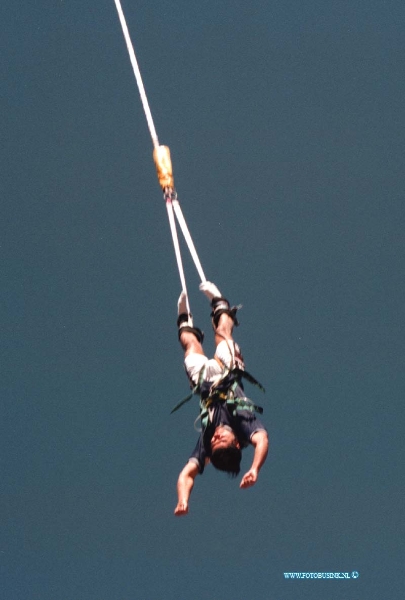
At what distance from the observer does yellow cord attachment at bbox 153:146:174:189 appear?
12586mm

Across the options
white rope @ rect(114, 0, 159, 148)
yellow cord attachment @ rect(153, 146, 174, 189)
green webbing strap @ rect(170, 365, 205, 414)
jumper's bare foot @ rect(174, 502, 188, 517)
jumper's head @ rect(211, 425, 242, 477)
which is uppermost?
white rope @ rect(114, 0, 159, 148)

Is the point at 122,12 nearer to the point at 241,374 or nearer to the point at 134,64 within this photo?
the point at 134,64

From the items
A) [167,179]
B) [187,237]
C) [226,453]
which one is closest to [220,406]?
[226,453]

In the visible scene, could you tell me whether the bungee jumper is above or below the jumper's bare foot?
above

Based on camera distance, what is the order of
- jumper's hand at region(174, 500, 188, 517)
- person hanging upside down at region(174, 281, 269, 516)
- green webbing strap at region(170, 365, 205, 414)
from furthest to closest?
green webbing strap at region(170, 365, 205, 414) < person hanging upside down at region(174, 281, 269, 516) < jumper's hand at region(174, 500, 188, 517)

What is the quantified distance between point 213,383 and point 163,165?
2.64m

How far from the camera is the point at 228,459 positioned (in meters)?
11.2

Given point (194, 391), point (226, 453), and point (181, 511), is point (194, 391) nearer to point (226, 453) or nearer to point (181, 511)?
point (226, 453)

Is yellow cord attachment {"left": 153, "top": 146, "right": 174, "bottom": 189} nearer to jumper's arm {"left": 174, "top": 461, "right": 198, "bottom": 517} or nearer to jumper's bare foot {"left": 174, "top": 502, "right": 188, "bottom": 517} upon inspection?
jumper's arm {"left": 174, "top": 461, "right": 198, "bottom": 517}

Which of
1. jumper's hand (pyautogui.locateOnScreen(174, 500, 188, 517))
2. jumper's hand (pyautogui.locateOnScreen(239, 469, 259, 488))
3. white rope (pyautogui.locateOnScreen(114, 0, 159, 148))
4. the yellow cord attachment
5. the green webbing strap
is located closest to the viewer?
jumper's hand (pyautogui.locateOnScreen(239, 469, 259, 488))

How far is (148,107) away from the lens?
40.2 feet

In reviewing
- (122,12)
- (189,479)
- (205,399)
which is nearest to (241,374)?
(205,399)

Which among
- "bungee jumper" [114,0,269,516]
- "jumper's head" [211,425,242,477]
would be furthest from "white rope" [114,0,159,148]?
"jumper's head" [211,425,242,477]

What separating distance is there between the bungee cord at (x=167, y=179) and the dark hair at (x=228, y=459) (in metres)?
1.93
